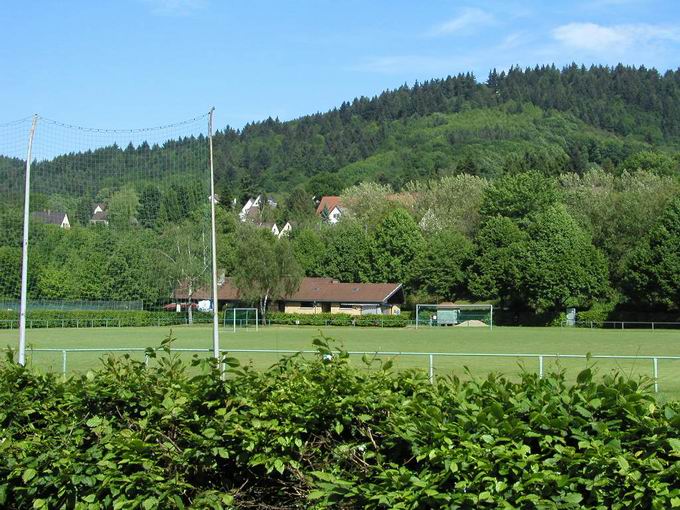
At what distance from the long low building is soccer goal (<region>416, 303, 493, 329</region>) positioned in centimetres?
921

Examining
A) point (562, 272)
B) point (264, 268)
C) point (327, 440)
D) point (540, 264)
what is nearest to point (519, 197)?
point (540, 264)

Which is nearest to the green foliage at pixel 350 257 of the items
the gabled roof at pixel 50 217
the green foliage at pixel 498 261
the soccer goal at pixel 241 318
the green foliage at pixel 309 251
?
the green foliage at pixel 309 251

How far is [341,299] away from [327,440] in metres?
84.3

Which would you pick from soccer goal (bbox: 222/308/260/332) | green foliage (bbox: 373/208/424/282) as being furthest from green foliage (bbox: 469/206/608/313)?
soccer goal (bbox: 222/308/260/332)

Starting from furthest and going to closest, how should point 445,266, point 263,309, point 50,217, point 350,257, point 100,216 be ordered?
point 350,257 → point 445,266 → point 263,309 → point 100,216 → point 50,217

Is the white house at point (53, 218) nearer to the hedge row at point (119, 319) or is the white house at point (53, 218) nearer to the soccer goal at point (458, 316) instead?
the hedge row at point (119, 319)

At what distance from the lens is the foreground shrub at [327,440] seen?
4.14 metres

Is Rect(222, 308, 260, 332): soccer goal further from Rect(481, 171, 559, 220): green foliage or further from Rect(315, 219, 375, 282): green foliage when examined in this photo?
Rect(481, 171, 559, 220): green foliage

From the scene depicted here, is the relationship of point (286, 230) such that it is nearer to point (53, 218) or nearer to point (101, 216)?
point (101, 216)

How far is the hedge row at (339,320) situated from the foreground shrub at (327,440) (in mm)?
69205

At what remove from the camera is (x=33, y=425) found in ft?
18.6

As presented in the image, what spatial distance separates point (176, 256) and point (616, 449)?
13582 mm

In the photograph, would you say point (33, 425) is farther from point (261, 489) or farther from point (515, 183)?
point (515, 183)

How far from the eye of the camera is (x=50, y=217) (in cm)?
1488
